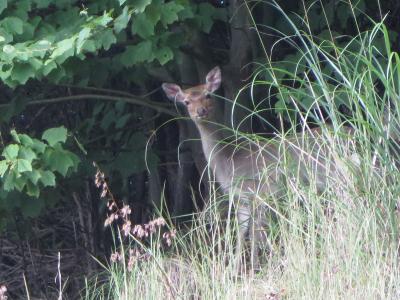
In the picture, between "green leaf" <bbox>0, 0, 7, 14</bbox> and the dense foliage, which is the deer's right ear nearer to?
the dense foliage

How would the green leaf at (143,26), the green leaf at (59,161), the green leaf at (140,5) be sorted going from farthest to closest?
the green leaf at (59,161) < the green leaf at (143,26) < the green leaf at (140,5)

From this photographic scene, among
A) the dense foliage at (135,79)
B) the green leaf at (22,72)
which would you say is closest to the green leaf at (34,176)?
the dense foliage at (135,79)

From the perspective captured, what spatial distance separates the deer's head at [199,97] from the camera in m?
8.53

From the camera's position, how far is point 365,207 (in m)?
5.22

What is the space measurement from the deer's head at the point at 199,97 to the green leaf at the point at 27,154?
1633mm

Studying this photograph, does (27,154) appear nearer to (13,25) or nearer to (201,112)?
(13,25)

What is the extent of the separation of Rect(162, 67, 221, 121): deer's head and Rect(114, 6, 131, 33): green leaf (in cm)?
176

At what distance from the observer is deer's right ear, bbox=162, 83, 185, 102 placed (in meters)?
8.66

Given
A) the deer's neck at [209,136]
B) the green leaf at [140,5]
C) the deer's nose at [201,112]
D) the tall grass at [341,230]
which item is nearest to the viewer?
the tall grass at [341,230]

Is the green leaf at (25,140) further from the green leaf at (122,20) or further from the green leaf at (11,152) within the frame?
the green leaf at (122,20)

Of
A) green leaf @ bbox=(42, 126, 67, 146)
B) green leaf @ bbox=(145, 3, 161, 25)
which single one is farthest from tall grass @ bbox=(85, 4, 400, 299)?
green leaf @ bbox=(42, 126, 67, 146)

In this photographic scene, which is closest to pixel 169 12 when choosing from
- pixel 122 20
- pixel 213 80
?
pixel 122 20

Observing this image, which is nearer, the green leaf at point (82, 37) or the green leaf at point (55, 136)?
the green leaf at point (82, 37)

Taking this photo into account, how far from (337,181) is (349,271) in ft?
1.86
